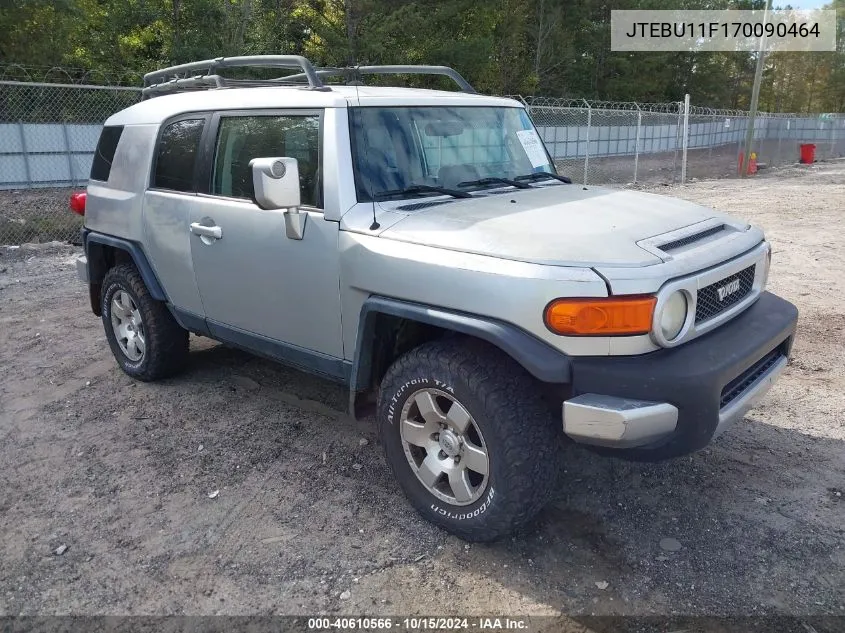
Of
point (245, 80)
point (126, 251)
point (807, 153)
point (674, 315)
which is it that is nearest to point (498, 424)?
point (674, 315)

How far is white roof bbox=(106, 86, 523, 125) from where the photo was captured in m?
3.55

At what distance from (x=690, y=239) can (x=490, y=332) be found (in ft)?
3.51

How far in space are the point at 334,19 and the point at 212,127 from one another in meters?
21.1

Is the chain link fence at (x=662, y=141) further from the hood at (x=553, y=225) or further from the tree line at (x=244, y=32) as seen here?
the hood at (x=553, y=225)

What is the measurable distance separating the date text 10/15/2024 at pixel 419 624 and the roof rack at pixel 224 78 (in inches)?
103

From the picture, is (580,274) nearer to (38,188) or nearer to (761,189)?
(38,188)

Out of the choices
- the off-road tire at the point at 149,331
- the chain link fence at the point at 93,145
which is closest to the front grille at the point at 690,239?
the off-road tire at the point at 149,331

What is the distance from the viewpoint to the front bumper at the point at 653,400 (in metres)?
2.56

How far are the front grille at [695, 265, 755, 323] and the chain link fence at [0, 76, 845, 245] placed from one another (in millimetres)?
6239

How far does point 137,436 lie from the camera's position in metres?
4.25

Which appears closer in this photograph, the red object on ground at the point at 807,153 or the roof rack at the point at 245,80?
the roof rack at the point at 245,80

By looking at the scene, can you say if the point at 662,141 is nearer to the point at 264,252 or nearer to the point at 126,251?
the point at 126,251

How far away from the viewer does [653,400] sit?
2604 mm

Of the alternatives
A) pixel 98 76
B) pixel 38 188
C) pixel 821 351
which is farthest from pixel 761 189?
pixel 98 76
